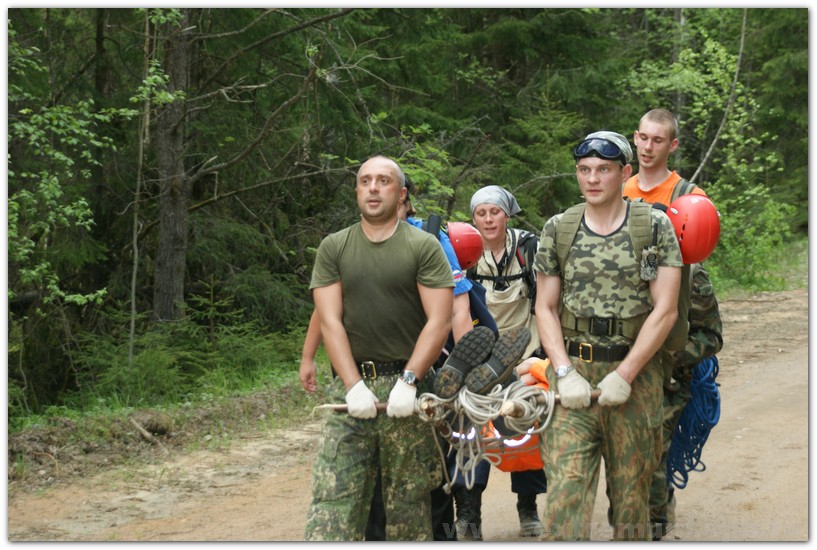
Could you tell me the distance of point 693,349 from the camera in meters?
5.50

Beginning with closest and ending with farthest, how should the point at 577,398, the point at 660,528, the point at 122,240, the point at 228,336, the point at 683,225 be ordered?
the point at 577,398
the point at 683,225
the point at 660,528
the point at 228,336
the point at 122,240

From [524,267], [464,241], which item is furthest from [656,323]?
[524,267]

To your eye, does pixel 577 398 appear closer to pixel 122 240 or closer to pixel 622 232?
pixel 622 232

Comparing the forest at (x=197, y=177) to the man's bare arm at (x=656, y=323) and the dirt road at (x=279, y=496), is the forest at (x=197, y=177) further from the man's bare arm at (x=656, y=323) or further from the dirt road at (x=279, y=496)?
the man's bare arm at (x=656, y=323)

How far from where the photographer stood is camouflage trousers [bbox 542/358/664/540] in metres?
4.52

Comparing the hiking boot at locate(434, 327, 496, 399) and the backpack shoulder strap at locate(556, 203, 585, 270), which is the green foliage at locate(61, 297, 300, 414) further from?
the backpack shoulder strap at locate(556, 203, 585, 270)

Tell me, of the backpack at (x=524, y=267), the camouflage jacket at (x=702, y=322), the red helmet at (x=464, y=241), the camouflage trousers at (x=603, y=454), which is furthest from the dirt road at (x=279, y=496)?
the red helmet at (x=464, y=241)

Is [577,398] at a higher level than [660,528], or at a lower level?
higher

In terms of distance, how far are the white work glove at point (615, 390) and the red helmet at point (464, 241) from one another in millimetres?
1463

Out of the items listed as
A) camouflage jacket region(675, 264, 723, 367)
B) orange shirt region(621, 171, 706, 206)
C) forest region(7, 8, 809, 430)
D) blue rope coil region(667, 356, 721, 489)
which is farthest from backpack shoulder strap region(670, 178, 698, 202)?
forest region(7, 8, 809, 430)

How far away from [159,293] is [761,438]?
305 inches

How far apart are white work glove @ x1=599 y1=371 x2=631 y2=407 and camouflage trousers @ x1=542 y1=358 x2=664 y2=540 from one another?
0.13 metres

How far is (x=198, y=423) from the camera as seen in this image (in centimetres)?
891

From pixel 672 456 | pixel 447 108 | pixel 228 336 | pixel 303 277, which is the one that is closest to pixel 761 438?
pixel 672 456
